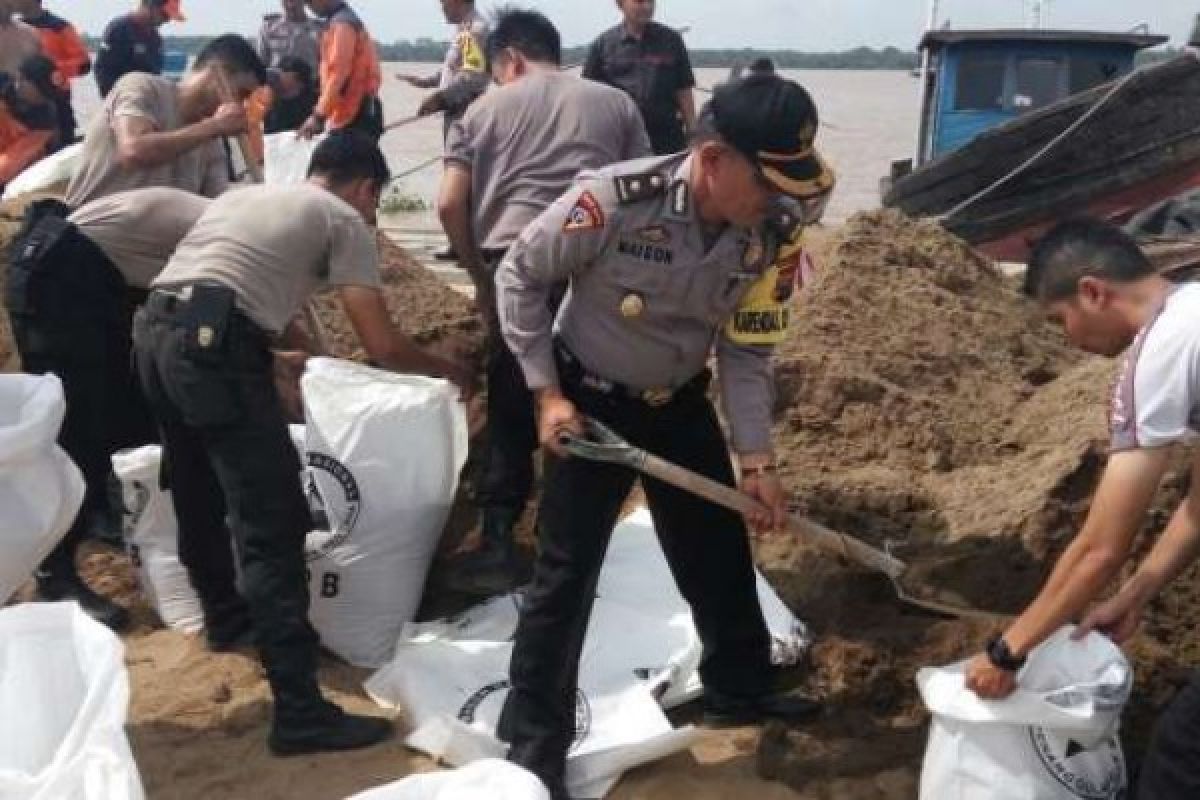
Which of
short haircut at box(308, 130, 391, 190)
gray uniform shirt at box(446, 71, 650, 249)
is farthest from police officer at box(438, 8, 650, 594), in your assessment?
short haircut at box(308, 130, 391, 190)

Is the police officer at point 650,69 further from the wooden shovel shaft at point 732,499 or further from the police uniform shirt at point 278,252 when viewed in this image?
the wooden shovel shaft at point 732,499

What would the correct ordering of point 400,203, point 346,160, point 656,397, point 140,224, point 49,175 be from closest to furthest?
point 656,397 → point 346,160 → point 140,224 → point 49,175 → point 400,203

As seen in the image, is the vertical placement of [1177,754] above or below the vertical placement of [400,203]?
above

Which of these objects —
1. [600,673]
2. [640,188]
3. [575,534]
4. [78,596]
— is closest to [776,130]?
[640,188]

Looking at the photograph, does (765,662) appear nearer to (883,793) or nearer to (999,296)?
(883,793)

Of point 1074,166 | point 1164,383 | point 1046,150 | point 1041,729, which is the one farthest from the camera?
point 1074,166

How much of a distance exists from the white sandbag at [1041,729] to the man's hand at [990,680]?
0.03 meters

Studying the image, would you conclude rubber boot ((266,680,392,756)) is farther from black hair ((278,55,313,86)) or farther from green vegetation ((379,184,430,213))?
green vegetation ((379,184,430,213))

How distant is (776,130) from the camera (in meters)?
2.54

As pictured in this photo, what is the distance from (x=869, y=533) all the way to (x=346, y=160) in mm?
1806

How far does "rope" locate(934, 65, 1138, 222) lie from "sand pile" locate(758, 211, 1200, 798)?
331 cm

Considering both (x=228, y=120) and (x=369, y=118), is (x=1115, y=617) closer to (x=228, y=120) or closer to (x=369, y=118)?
(x=228, y=120)

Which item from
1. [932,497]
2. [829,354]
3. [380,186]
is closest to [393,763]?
[380,186]

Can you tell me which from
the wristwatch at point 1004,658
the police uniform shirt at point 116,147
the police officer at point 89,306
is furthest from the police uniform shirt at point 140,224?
the wristwatch at point 1004,658
